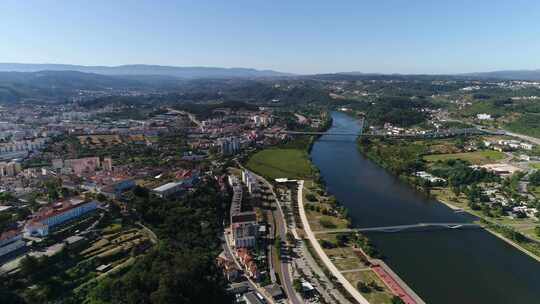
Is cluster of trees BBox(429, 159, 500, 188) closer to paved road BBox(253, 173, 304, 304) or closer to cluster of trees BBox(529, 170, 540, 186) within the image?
cluster of trees BBox(529, 170, 540, 186)

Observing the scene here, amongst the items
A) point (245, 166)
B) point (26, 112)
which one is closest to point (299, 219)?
point (245, 166)

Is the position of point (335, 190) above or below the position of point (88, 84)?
below

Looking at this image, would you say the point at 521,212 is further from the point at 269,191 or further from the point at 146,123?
the point at 146,123

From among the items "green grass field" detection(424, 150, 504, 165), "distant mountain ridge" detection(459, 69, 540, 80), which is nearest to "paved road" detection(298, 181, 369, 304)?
"green grass field" detection(424, 150, 504, 165)

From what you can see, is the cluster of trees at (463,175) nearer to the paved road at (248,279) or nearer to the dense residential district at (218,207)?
the dense residential district at (218,207)

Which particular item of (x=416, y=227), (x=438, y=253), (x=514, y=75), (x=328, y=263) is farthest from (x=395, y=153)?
(x=514, y=75)

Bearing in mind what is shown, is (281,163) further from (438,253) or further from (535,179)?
(535,179)
